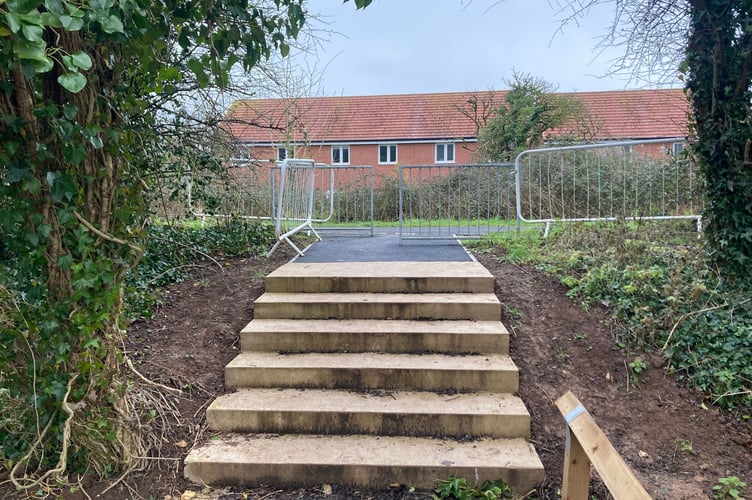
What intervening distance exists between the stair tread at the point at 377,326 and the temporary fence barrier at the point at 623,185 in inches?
114

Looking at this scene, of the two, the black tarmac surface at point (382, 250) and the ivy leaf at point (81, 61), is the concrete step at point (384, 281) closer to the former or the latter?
the black tarmac surface at point (382, 250)

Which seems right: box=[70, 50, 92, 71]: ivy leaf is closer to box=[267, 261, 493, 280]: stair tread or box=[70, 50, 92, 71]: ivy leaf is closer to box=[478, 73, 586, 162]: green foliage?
box=[267, 261, 493, 280]: stair tread

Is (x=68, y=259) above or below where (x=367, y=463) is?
above

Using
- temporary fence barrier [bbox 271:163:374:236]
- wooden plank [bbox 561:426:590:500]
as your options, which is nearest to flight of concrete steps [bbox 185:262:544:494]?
wooden plank [bbox 561:426:590:500]

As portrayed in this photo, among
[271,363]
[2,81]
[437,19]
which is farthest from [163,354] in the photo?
[437,19]

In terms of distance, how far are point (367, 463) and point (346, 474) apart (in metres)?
0.14

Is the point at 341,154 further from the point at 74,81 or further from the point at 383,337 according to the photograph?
the point at 74,81

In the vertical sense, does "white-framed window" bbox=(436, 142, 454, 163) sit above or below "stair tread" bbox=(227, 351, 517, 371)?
above

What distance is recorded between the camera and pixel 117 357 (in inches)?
102

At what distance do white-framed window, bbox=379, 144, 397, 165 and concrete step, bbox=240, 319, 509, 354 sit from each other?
20.6 m

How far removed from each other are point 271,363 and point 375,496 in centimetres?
132

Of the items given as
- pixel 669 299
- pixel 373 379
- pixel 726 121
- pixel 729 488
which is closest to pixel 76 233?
pixel 373 379

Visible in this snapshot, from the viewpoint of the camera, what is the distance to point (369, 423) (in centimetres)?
305

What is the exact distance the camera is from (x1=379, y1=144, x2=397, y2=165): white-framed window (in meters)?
23.8
